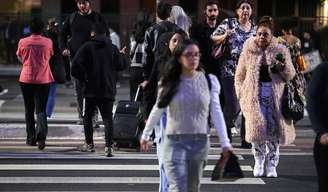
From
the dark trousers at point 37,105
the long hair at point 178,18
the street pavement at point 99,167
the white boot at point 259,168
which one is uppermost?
the long hair at point 178,18

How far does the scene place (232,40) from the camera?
448 inches

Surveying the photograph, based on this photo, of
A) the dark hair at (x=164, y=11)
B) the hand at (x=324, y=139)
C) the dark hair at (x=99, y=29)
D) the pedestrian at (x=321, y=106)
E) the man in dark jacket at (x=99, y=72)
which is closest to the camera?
the hand at (x=324, y=139)

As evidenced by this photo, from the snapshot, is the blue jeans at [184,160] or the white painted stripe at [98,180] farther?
the white painted stripe at [98,180]

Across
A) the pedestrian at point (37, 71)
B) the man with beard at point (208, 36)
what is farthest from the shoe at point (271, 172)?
the pedestrian at point (37, 71)

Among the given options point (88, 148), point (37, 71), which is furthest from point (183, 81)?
point (37, 71)

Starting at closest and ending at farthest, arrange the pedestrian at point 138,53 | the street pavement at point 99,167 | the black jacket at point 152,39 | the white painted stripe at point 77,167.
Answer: the street pavement at point 99,167
the black jacket at point 152,39
the white painted stripe at point 77,167
the pedestrian at point 138,53

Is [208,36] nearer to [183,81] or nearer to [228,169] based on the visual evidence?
[183,81]

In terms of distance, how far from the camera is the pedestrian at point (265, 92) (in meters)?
9.27

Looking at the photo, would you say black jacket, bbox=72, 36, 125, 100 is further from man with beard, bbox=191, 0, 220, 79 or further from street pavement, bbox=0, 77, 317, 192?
man with beard, bbox=191, 0, 220, 79

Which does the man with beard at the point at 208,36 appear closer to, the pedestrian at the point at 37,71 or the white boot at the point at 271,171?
the pedestrian at the point at 37,71

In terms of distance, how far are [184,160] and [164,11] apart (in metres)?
3.62

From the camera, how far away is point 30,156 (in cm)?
1095

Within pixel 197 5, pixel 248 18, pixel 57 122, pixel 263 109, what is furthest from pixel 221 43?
pixel 197 5

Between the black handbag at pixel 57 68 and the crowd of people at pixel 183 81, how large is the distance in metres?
0.03
